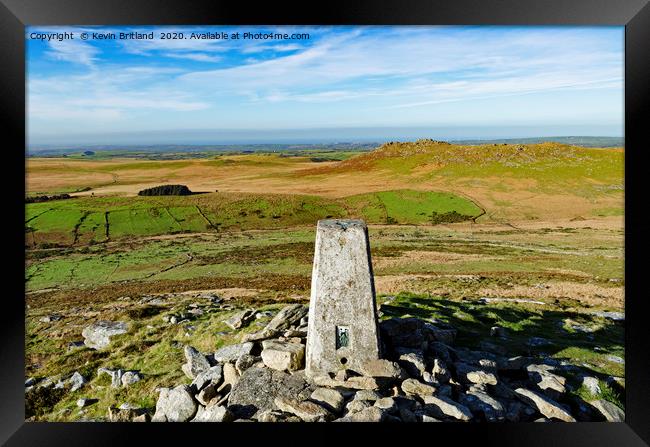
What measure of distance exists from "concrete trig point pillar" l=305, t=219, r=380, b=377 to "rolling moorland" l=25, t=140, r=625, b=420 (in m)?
5.27

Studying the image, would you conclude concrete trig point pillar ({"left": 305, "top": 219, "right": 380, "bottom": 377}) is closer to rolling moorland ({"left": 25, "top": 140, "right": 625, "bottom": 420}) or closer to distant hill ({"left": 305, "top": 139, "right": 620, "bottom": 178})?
rolling moorland ({"left": 25, "top": 140, "right": 625, "bottom": 420})

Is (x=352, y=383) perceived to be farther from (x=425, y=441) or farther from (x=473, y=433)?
(x=473, y=433)

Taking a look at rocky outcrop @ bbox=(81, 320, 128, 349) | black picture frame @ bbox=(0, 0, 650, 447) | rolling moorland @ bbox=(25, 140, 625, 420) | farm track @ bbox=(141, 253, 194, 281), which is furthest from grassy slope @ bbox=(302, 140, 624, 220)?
black picture frame @ bbox=(0, 0, 650, 447)

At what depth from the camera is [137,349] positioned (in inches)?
562

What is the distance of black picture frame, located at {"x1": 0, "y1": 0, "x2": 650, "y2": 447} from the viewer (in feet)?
26.5

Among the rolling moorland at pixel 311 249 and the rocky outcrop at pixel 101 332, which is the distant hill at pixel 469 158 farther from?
the rocky outcrop at pixel 101 332

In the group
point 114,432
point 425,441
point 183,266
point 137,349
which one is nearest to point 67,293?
point 183,266

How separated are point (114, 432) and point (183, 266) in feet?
79.4

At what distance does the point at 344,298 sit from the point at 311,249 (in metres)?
27.7
